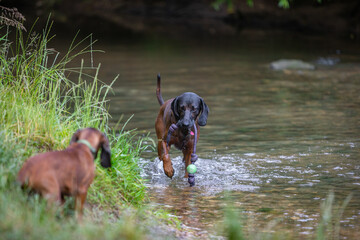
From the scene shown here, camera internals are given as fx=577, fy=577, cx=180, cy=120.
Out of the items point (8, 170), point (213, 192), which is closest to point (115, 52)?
point (213, 192)

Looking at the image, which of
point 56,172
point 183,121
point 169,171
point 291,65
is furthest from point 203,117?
point 291,65

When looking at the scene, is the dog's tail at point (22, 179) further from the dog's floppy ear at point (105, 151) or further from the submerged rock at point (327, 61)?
the submerged rock at point (327, 61)

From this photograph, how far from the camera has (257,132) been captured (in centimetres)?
912

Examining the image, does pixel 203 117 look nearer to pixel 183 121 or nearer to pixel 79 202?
pixel 183 121

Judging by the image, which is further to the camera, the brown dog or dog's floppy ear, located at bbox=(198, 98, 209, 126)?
dog's floppy ear, located at bbox=(198, 98, 209, 126)

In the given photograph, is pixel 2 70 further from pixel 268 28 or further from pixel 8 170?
pixel 268 28

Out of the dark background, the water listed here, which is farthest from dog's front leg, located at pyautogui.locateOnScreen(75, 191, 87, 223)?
the dark background

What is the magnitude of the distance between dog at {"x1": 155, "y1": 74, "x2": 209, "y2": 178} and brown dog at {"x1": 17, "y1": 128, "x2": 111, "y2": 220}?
2.50 meters

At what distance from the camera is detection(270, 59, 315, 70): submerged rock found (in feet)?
52.1

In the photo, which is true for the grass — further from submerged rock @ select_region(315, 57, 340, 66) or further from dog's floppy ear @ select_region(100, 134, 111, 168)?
submerged rock @ select_region(315, 57, 340, 66)

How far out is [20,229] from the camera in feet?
9.79

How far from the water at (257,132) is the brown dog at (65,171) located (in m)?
1.14

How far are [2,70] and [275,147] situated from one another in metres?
4.11

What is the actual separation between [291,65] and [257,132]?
24.2 ft
